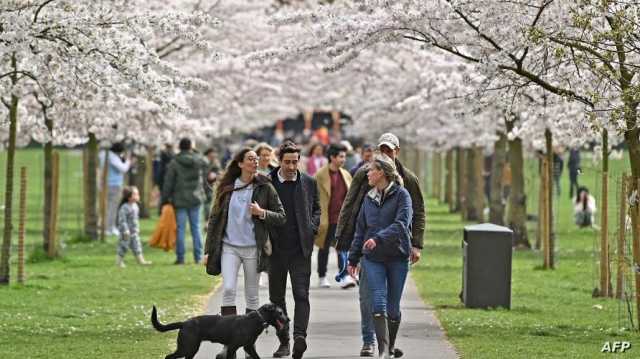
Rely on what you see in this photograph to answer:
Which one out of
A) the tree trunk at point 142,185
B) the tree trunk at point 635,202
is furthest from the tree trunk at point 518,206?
the tree trunk at point 142,185

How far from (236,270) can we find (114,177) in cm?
1994

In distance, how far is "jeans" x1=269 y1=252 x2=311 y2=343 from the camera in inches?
523

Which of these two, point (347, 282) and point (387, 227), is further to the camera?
point (347, 282)

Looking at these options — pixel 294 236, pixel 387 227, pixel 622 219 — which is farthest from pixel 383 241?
pixel 622 219

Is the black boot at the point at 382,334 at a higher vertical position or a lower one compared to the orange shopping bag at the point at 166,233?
lower

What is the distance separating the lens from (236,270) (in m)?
13.0

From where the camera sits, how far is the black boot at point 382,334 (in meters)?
12.7

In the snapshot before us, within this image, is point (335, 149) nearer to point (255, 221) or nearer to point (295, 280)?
point (295, 280)


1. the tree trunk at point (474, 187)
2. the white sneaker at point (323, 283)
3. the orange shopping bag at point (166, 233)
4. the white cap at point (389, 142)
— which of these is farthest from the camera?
the tree trunk at point (474, 187)

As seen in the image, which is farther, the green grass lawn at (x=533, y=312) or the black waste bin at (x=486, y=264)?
the black waste bin at (x=486, y=264)

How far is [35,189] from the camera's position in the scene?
2402 inches

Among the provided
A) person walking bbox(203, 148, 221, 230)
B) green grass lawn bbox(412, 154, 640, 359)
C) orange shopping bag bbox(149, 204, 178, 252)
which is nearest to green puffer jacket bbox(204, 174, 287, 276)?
green grass lawn bbox(412, 154, 640, 359)

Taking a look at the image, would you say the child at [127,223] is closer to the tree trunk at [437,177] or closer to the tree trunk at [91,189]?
the tree trunk at [91,189]

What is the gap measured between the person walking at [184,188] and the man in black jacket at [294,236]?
36.3 ft
